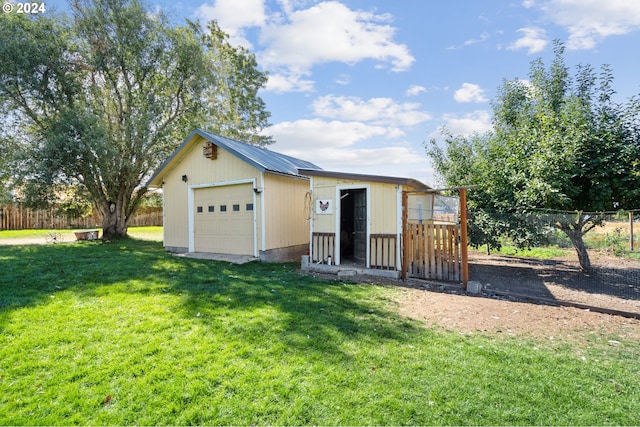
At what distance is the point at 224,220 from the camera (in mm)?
10281

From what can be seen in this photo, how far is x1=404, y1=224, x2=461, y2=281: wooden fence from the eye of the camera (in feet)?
21.9

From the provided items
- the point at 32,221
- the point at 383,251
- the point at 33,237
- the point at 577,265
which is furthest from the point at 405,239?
the point at 32,221

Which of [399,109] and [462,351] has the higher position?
[399,109]

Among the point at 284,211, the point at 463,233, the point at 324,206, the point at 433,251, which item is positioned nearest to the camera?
the point at 463,233

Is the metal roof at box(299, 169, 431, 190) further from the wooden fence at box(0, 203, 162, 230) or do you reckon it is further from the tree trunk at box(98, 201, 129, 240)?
the wooden fence at box(0, 203, 162, 230)

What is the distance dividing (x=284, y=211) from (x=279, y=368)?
24.0 ft

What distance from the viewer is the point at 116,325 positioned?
3850 mm

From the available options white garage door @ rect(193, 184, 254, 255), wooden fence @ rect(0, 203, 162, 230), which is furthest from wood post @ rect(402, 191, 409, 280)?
wooden fence @ rect(0, 203, 162, 230)

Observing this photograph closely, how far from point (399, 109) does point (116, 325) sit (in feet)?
36.5

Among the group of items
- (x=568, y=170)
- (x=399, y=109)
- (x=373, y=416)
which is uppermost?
(x=399, y=109)

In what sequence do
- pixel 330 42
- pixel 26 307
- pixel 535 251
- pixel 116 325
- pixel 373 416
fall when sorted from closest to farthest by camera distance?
pixel 373 416
pixel 116 325
pixel 26 307
pixel 330 42
pixel 535 251

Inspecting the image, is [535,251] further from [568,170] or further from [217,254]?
[217,254]

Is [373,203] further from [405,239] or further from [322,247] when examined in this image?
[322,247]

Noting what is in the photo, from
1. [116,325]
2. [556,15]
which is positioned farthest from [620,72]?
[116,325]
